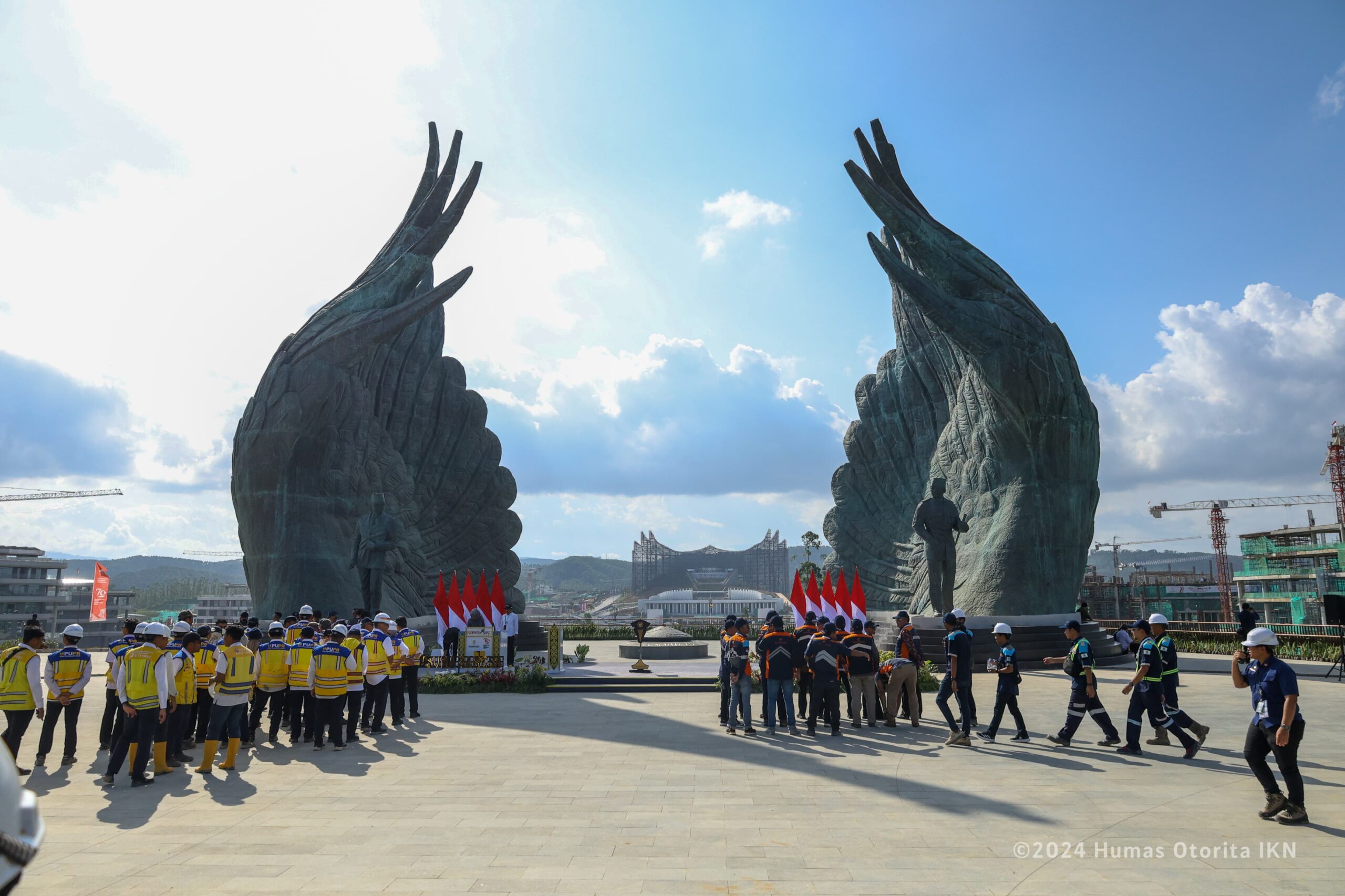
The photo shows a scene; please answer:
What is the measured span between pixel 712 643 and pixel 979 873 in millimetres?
30838

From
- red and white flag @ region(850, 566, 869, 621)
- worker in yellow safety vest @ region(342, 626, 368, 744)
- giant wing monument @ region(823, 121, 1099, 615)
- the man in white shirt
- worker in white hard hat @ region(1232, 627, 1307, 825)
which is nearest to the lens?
worker in white hard hat @ region(1232, 627, 1307, 825)

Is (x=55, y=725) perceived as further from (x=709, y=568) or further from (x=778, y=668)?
(x=709, y=568)

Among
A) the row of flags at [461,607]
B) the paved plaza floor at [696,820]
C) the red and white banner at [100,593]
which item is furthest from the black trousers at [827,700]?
the red and white banner at [100,593]

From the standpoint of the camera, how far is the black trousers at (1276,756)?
6410 millimetres

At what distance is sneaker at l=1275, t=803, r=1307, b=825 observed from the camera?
21.1ft

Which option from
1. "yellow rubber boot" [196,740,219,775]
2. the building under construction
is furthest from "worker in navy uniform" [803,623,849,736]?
the building under construction

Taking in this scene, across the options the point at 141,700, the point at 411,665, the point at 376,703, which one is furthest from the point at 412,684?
the point at 141,700

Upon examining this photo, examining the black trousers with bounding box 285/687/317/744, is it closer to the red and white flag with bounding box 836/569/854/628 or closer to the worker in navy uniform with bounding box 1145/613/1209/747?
the worker in navy uniform with bounding box 1145/613/1209/747

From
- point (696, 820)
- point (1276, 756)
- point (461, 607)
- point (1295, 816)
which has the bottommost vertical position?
point (696, 820)

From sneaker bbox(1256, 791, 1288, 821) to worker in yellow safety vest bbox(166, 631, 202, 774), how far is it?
10.3 metres

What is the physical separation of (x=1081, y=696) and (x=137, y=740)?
10230 mm

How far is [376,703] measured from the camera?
1169 centimetres

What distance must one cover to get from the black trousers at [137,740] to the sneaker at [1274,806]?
10.0 m

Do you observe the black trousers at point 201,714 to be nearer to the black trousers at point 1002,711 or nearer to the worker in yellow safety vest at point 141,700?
the worker in yellow safety vest at point 141,700
